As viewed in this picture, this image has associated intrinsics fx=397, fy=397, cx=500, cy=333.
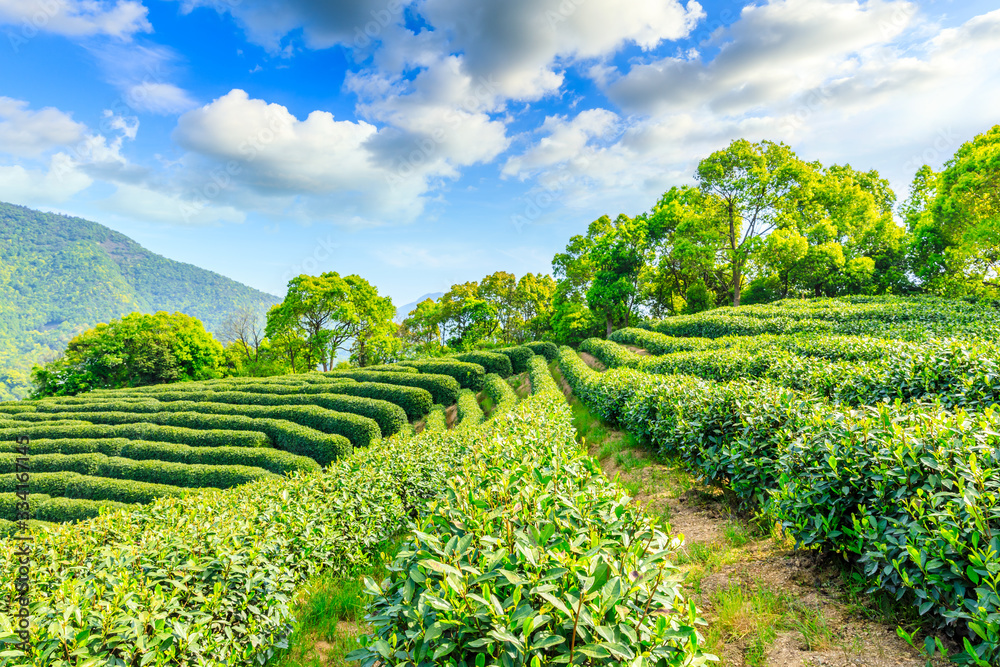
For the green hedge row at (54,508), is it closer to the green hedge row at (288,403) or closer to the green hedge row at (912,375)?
the green hedge row at (288,403)

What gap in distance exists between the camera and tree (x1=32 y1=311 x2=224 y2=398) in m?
37.2

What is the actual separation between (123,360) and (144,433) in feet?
89.0

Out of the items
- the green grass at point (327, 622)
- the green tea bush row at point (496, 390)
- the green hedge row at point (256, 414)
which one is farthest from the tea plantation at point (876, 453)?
the green hedge row at point (256, 414)

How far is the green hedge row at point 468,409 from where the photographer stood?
58.8ft

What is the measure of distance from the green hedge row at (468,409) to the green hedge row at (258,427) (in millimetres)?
4182

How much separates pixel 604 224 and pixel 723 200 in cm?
1111

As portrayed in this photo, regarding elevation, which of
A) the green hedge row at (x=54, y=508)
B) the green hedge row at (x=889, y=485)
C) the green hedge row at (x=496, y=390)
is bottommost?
the green hedge row at (x=54, y=508)

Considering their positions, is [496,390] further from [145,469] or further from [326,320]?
[326,320]

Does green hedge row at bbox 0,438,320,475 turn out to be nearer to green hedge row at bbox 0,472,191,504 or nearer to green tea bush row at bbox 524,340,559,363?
green hedge row at bbox 0,472,191,504

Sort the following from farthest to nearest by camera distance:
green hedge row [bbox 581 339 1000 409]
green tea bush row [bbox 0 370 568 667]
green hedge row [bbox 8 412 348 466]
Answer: green hedge row [bbox 8 412 348 466]
green hedge row [bbox 581 339 1000 409]
green tea bush row [bbox 0 370 568 667]

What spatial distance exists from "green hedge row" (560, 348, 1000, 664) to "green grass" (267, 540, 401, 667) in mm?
4534

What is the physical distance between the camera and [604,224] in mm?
40312

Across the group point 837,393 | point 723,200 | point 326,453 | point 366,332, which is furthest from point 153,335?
point 723,200

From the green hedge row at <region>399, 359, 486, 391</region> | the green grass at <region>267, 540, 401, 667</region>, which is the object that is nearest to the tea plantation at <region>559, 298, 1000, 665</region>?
the green grass at <region>267, 540, 401, 667</region>
